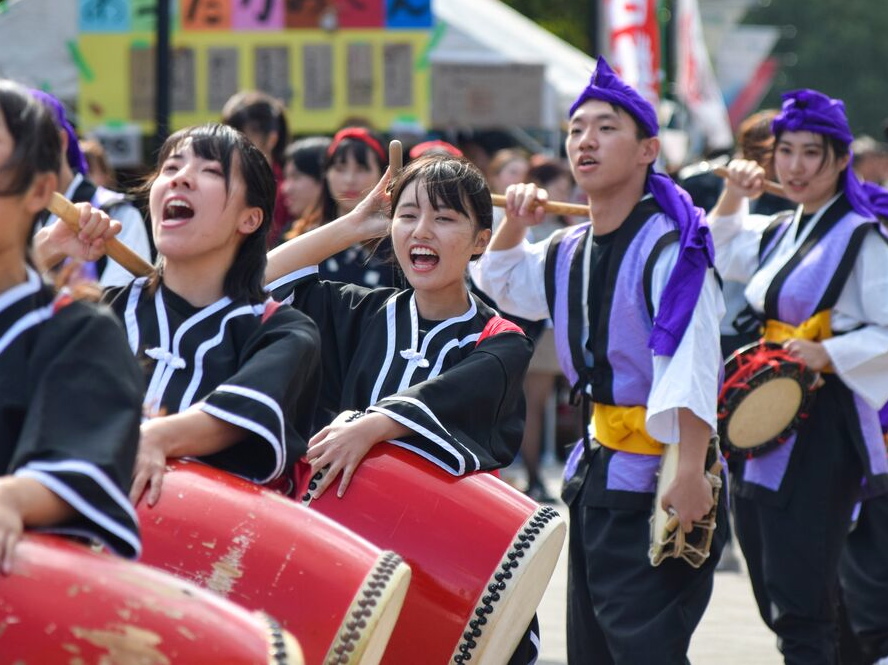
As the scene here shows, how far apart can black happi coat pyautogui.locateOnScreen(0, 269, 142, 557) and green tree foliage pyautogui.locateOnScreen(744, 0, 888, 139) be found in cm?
4506

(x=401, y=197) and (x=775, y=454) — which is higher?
(x=401, y=197)

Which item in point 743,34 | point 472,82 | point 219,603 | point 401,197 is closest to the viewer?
point 219,603

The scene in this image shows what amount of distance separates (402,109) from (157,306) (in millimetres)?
6421

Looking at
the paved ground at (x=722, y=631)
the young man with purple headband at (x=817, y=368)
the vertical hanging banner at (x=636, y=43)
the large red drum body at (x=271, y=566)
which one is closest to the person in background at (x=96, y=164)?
the paved ground at (x=722, y=631)

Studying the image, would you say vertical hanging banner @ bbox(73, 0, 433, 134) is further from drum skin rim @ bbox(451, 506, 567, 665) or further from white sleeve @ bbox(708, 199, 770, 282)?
drum skin rim @ bbox(451, 506, 567, 665)

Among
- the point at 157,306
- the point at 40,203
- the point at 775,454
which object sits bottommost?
the point at 775,454

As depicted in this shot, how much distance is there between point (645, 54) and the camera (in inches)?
384

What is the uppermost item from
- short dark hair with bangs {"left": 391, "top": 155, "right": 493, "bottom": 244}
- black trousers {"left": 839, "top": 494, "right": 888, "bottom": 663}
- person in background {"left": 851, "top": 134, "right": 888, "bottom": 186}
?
short dark hair with bangs {"left": 391, "top": 155, "right": 493, "bottom": 244}

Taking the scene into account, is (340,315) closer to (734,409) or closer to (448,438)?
(448,438)

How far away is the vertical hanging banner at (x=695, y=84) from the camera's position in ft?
54.9

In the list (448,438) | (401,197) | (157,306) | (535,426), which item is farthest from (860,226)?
(535,426)

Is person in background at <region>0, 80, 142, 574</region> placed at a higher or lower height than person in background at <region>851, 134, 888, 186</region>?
higher

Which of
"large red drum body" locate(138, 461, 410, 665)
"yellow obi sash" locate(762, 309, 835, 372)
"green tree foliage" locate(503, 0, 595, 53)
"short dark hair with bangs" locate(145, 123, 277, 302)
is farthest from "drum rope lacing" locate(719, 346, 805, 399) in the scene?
"green tree foliage" locate(503, 0, 595, 53)

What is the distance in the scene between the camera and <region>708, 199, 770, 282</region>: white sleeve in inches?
209
